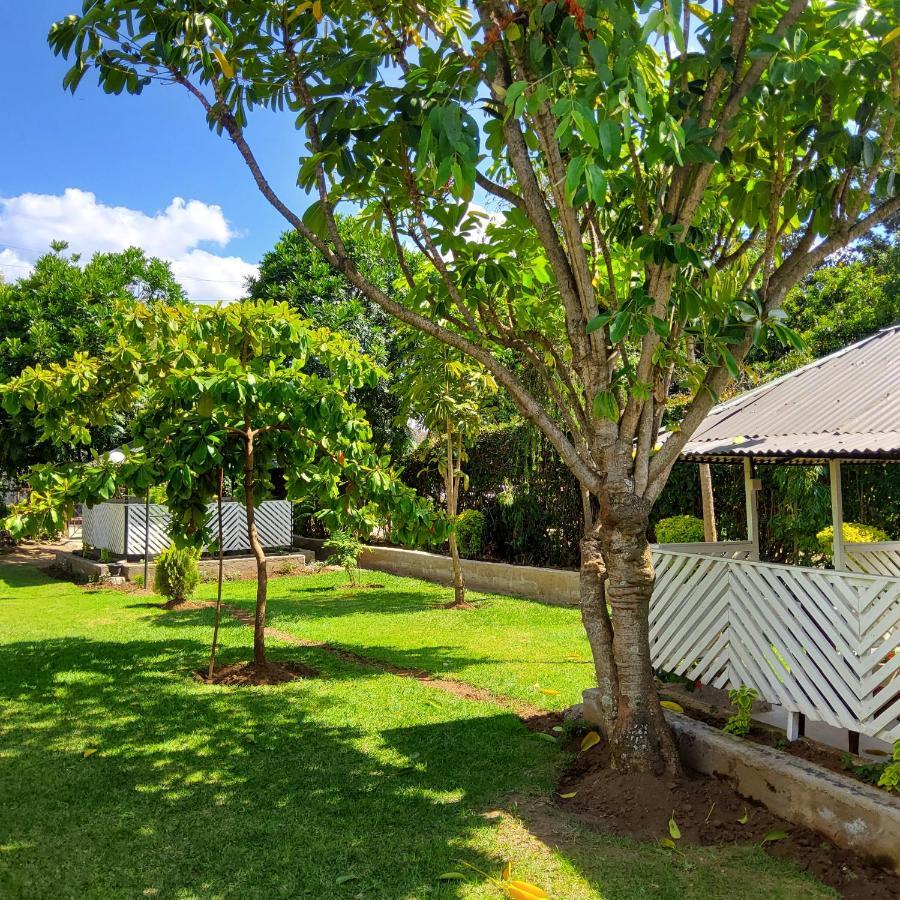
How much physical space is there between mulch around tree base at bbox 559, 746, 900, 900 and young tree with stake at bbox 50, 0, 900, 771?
20cm

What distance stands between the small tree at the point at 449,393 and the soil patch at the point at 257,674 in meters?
3.65

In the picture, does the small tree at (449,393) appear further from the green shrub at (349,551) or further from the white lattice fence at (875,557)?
the white lattice fence at (875,557)

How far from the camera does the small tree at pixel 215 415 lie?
261 inches

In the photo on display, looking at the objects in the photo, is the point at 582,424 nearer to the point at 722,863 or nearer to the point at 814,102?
the point at 814,102

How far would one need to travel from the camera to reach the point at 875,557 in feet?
24.0

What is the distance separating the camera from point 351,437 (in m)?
7.27

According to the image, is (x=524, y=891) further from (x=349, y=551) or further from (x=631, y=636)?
(x=349, y=551)

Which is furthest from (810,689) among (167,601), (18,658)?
(167,601)

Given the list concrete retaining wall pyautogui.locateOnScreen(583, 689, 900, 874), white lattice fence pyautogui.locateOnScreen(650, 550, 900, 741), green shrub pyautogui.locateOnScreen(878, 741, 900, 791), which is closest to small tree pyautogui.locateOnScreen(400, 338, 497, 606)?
white lattice fence pyautogui.locateOnScreen(650, 550, 900, 741)

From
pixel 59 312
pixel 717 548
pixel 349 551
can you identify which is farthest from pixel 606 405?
pixel 59 312

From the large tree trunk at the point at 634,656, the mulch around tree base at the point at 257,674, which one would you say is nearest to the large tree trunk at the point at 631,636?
the large tree trunk at the point at 634,656

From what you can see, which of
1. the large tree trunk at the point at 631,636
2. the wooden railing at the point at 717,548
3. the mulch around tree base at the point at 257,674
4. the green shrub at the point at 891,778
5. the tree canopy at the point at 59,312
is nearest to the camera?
the green shrub at the point at 891,778

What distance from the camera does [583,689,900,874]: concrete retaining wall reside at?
367cm

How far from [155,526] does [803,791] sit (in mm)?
14629
